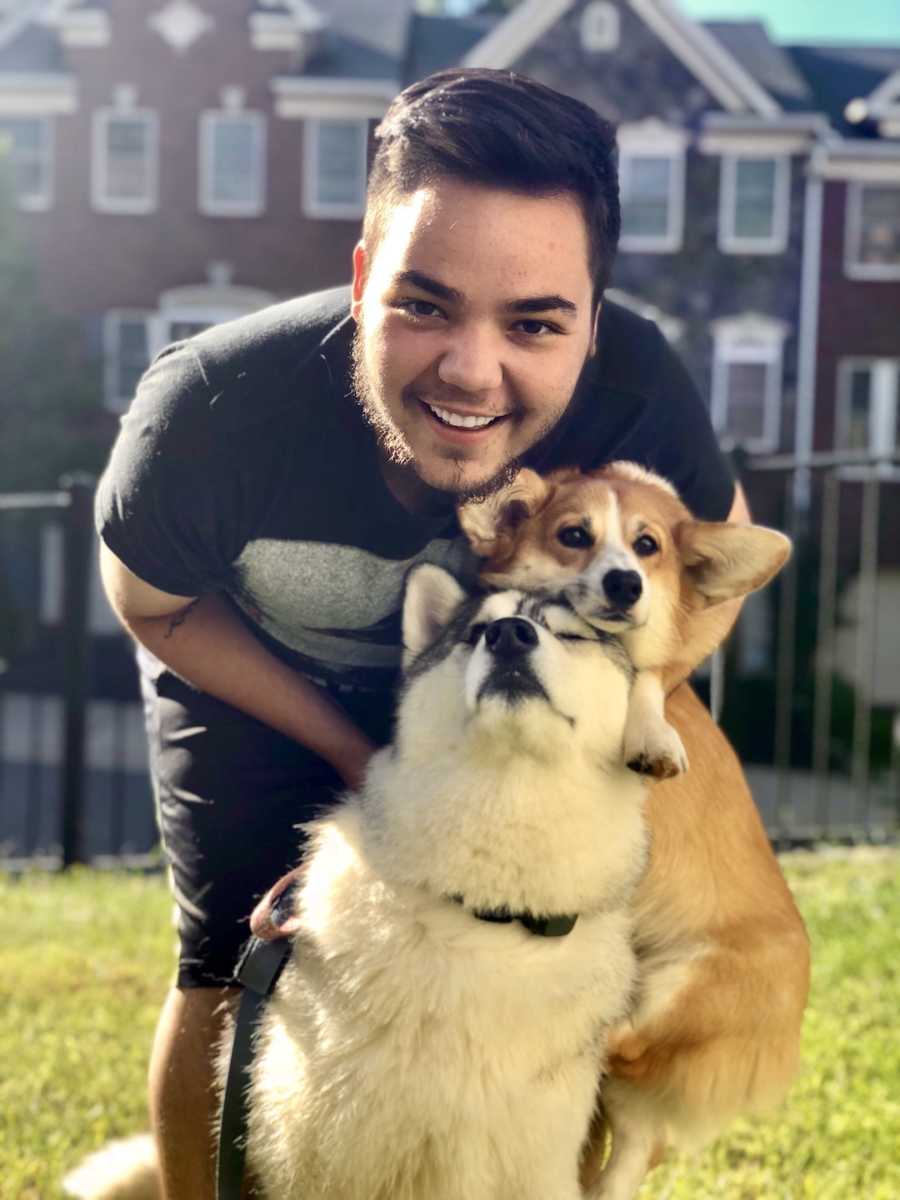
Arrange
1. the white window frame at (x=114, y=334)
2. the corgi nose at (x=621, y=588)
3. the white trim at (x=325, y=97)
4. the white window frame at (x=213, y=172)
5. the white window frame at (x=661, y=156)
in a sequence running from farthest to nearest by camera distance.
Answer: the white window frame at (x=114, y=334) → the white window frame at (x=213, y=172) → the white trim at (x=325, y=97) → the white window frame at (x=661, y=156) → the corgi nose at (x=621, y=588)

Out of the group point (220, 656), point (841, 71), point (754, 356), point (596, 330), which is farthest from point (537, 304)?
point (841, 71)

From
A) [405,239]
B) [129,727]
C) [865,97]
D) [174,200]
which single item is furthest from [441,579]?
[865,97]

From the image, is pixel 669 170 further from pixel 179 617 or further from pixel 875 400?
pixel 179 617

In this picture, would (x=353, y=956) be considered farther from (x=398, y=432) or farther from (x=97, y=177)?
(x=97, y=177)

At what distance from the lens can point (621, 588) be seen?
1.82m

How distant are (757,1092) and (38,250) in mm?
17585

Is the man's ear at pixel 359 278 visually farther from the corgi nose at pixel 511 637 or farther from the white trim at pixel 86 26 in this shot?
the white trim at pixel 86 26

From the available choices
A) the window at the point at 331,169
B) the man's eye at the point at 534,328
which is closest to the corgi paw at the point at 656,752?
the man's eye at the point at 534,328

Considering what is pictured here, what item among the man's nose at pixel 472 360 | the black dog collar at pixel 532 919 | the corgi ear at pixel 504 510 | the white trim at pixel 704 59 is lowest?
the black dog collar at pixel 532 919

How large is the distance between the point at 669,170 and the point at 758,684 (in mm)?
7637

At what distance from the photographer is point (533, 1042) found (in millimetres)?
1904

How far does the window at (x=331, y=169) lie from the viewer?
1703 cm

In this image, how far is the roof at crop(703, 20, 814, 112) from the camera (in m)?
17.9

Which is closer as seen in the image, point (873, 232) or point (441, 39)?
point (873, 232)
